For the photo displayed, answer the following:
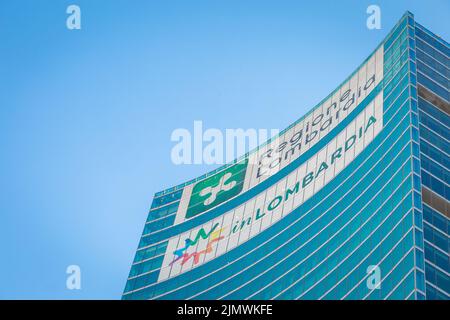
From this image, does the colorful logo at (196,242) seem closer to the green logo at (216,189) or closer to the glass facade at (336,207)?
the glass facade at (336,207)

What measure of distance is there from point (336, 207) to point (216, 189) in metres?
25.3

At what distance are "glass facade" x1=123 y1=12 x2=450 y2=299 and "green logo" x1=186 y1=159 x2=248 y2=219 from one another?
169mm

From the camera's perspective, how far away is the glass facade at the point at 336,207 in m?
66.0

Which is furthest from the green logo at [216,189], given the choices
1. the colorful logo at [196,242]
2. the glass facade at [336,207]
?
the colorful logo at [196,242]

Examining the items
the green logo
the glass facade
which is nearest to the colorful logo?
the glass facade

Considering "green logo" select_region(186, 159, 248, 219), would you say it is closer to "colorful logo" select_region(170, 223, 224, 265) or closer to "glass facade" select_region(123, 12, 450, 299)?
"glass facade" select_region(123, 12, 450, 299)

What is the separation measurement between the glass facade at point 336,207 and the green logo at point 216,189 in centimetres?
17

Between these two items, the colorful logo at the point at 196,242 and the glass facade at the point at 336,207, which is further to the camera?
the colorful logo at the point at 196,242

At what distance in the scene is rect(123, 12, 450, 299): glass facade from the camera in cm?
6600

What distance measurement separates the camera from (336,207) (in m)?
79.8

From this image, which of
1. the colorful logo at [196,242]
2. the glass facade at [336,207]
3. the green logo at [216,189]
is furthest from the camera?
the green logo at [216,189]

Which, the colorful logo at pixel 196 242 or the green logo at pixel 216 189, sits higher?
the green logo at pixel 216 189

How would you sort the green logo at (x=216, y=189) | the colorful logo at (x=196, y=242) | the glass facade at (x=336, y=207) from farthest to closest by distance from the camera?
the green logo at (x=216, y=189)
the colorful logo at (x=196, y=242)
the glass facade at (x=336, y=207)
